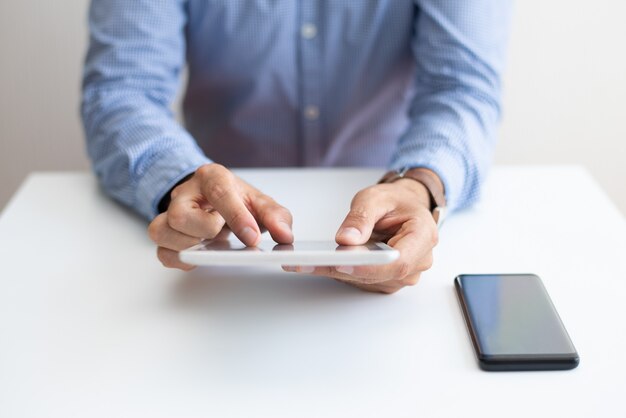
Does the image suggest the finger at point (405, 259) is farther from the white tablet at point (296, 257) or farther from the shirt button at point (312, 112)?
the shirt button at point (312, 112)

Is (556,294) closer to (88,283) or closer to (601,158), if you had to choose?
(88,283)

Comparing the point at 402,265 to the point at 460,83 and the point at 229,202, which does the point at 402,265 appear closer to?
the point at 229,202

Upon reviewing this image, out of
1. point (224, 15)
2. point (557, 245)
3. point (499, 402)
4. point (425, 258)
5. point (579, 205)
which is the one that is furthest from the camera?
point (224, 15)

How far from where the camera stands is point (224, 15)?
1063 millimetres

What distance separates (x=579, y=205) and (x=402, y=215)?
307 mm

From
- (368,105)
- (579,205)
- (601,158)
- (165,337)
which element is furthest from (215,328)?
(601,158)

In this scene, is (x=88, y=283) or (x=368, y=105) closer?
(x=88, y=283)

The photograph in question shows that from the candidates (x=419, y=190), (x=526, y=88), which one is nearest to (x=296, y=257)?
(x=419, y=190)

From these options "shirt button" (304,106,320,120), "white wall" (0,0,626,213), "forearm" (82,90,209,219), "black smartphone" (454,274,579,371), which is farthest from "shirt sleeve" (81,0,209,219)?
"white wall" (0,0,626,213)

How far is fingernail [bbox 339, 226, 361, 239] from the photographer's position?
623 millimetres

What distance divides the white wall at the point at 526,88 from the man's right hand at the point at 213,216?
1.04 m

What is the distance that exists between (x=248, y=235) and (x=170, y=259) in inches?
4.4

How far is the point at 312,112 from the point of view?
116cm

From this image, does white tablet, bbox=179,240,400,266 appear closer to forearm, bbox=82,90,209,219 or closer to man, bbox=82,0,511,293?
man, bbox=82,0,511,293
